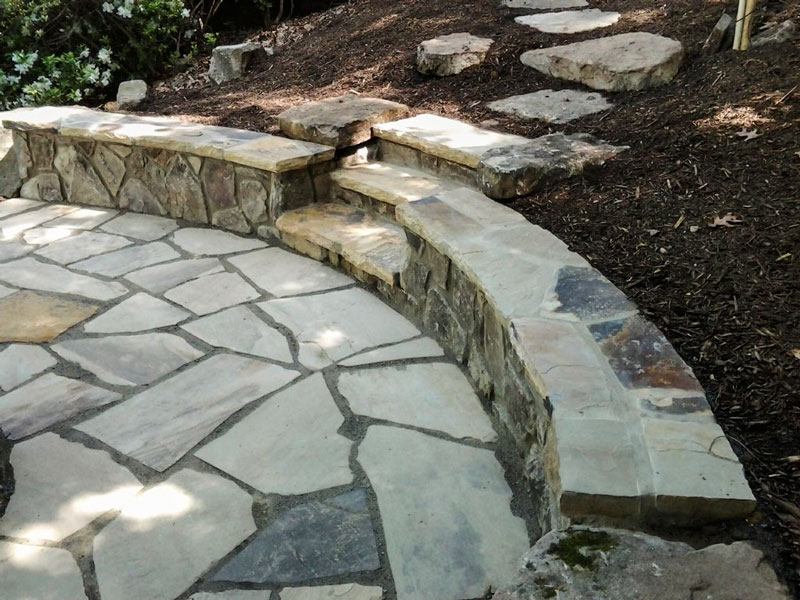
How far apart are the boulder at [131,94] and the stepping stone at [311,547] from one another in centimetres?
487

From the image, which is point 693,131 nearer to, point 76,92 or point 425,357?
point 425,357

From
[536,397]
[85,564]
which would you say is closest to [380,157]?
[536,397]

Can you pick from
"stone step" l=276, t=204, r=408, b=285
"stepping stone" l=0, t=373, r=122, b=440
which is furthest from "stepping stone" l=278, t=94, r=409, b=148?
"stepping stone" l=0, t=373, r=122, b=440

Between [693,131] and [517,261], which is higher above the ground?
[693,131]

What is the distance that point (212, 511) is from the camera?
7.51 ft

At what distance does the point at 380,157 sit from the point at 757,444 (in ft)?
9.91

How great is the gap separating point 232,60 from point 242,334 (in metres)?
3.72

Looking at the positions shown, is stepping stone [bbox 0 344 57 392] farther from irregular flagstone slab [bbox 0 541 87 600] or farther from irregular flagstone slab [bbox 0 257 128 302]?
irregular flagstone slab [bbox 0 541 87 600]

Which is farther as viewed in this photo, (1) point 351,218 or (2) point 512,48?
(2) point 512,48

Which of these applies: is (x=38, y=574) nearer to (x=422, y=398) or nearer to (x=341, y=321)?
(x=422, y=398)

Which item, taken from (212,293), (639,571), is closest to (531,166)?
(212,293)

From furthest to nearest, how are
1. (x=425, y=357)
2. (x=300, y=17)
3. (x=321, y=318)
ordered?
1. (x=300, y=17)
2. (x=321, y=318)
3. (x=425, y=357)

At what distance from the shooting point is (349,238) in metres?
3.85

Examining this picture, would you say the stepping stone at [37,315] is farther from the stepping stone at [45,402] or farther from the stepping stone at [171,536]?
the stepping stone at [171,536]
